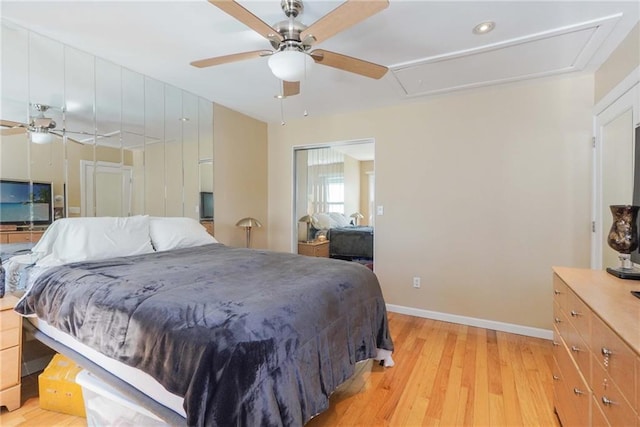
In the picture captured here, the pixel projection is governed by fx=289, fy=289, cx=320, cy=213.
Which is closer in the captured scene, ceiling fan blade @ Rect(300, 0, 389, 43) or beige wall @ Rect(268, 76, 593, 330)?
ceiling fan blade @ Rect(300, 0, 389, 43)

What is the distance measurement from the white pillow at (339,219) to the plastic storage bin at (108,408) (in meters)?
4.16

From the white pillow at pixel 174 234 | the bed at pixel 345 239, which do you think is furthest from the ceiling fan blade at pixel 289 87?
the bed at pixel 345 239

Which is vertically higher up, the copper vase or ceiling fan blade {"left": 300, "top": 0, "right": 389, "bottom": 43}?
ceiling fan blade {"left": 300, "top": 0, "right": 389, "bottom": 43}

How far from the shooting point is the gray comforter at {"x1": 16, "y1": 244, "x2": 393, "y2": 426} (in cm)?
103

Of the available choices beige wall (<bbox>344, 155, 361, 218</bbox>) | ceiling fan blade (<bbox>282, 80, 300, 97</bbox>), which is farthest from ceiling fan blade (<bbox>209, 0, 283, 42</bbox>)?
beige wall (<bbox>344, 155, 361, 218</bbox>)

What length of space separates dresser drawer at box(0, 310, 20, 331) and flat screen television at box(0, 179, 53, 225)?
663 mm

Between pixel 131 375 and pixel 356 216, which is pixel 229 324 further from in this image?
pixel 356 216

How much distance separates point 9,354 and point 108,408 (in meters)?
0.85

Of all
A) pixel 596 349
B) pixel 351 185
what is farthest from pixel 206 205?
pixel 596 349

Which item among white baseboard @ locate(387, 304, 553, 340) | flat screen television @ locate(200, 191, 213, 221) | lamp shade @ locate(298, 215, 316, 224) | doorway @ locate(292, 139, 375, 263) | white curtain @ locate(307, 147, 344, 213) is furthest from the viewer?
white curtain @ locate(307, 147, 344, 213)

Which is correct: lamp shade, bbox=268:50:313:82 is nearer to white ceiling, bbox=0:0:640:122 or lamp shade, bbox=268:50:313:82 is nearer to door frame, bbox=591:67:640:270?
white ceiling, bbox=0:0:640:122

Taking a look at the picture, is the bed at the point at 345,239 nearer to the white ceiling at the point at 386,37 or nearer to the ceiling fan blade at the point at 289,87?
the white ceiling at the point at 386,37

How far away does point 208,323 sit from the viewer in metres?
1.13

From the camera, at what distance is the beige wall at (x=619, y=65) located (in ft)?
6.19
